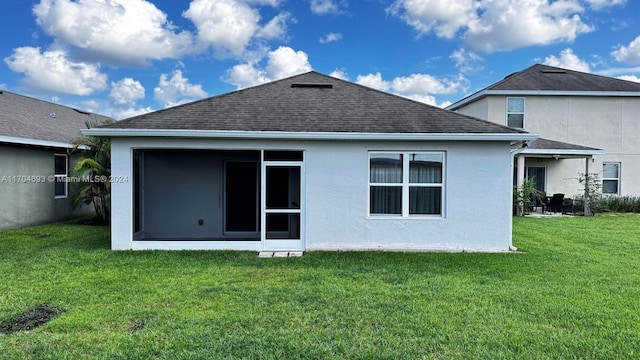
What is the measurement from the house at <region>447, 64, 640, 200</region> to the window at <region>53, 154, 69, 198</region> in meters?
17.4

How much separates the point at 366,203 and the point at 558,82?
15688 millimetres

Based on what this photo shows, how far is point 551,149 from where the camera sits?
A: 16266 millimetres

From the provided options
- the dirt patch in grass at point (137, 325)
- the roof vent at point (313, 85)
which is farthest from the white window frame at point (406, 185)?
the dirt patch in grass at point (137, 325)

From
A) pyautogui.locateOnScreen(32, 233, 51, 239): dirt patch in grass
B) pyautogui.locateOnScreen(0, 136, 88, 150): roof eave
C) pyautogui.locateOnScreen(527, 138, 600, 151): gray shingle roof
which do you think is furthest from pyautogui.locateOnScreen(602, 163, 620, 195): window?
pyautogui.locateOnScreen(32, 233, 51, 239): dirt patch in grass

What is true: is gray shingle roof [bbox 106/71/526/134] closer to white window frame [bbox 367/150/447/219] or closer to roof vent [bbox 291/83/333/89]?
roof vent [bbox 291/83/333/89]

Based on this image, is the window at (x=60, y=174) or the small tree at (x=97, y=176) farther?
the window at (x=60, y=174)

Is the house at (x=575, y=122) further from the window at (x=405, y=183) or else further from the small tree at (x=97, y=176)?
the small tree at (x=97, y=176)

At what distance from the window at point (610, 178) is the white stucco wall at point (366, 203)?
13828 mm

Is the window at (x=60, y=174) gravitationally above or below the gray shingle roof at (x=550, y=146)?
below

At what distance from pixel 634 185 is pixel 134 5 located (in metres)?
23.1

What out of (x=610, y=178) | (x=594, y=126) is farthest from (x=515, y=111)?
(x=610, y=178)

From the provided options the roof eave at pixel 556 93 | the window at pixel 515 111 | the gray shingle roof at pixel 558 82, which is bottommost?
the window at pixel 515 111

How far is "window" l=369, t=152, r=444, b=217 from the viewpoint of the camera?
9.01 meters

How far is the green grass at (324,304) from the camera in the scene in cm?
404
